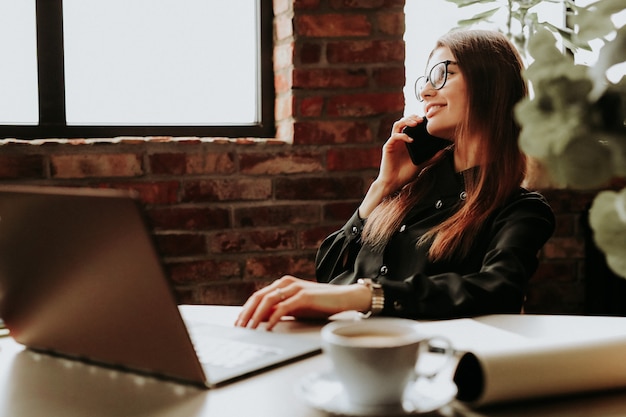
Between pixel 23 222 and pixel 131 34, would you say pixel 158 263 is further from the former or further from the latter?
pixel 131 34

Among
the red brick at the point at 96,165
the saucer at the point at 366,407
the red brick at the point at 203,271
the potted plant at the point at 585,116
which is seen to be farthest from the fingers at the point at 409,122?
the potted plant at the point at 585,116

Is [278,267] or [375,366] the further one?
[278,267]

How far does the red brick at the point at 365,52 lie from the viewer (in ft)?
7.08

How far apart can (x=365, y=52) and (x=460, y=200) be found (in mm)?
729

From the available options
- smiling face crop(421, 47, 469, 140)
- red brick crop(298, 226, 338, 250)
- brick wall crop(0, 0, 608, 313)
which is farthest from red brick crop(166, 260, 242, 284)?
smiling face crop(421, 47, 469, 140)

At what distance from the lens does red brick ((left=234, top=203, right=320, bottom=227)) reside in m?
2.13

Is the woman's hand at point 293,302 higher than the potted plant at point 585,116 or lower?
lower

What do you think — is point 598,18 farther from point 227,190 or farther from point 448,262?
point 227,190

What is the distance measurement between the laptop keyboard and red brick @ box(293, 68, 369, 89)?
4.29 feet

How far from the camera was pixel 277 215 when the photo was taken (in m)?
2.16

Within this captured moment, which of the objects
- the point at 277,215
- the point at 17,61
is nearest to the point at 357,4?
the point at 277,215

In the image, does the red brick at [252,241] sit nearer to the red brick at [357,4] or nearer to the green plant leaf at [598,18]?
the red brick at [357,4]

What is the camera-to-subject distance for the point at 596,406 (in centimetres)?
70

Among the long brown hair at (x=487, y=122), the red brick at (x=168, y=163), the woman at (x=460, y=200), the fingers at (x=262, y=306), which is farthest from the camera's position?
the red brick at (x=168, y=163)
